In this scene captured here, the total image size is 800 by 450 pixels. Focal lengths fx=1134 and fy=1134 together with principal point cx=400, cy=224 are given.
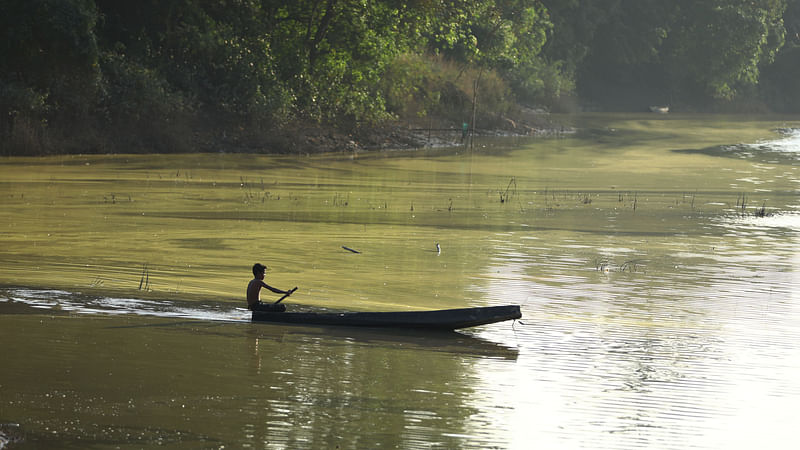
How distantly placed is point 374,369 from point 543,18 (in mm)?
56402

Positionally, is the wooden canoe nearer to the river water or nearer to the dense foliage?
the river water

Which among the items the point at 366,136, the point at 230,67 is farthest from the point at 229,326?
the point at 366,136

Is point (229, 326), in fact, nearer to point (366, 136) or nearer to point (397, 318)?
point (397, 318)

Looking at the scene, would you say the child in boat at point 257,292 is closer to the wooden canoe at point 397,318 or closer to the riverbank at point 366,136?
the wooden canoe at point 397,318

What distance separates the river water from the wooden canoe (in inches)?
5.0

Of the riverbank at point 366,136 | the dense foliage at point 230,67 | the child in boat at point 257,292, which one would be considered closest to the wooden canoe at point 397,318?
the child in boat at point 257,292

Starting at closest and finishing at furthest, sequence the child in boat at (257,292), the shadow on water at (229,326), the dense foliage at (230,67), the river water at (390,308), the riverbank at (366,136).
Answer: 1. the river water at (390,308)
2. the shadow on water at (229,326)
3. the child in boat at (257,292)
4. the dense foliage at (230,67)
5. the riverbank at (366,136)

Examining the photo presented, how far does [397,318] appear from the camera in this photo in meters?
11.2

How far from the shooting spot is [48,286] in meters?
13.0

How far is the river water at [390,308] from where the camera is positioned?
8.36 m

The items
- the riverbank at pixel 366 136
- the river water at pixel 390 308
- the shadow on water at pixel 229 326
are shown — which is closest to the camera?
the river water at pixel 390 308

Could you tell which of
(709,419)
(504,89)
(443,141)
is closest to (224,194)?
(709,419)

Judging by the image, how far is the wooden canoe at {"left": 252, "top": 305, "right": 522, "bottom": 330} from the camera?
11016 mm

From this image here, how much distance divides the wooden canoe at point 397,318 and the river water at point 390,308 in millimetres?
126
